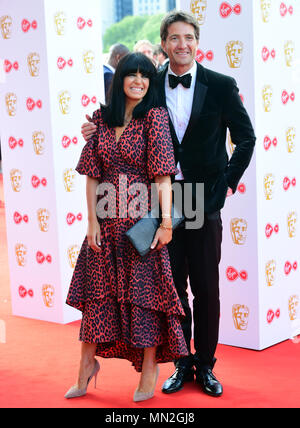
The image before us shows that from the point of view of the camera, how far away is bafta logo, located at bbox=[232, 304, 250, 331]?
324 cm

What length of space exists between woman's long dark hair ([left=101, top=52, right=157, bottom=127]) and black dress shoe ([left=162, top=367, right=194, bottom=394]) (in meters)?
1.08

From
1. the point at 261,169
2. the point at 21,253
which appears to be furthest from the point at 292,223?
the point at 21,253

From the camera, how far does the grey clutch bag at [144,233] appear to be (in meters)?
2.46

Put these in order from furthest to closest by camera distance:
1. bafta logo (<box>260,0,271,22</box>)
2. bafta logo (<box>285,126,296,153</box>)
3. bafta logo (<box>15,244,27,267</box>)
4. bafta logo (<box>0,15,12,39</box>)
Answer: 1. bafta logo (<box>15,244,27,267</box>)
2. bafta logo (<box>0,15,12,39</box>)
3. bafta logo (<box>285,126,296,153</box>)
4. bafta logo (<box>260,0,271,22</box>)

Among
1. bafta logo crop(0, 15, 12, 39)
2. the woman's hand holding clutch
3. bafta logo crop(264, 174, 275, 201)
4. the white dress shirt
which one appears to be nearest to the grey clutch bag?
the woman's hand holding clutch

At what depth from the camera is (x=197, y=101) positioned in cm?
260

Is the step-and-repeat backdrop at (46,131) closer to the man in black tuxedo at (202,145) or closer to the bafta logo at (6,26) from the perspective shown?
the bafta logo at (6,26)

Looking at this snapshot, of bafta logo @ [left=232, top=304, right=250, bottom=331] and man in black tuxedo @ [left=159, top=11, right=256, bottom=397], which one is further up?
man in black tuxedo @ [left=159, top=11, right=256, bottom=397]

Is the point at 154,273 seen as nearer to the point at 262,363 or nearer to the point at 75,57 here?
the point at 262,363

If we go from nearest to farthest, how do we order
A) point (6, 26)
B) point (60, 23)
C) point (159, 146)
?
point (159, 146) → point (60, 23) → point (6, 26)

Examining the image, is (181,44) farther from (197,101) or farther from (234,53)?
(234,53)

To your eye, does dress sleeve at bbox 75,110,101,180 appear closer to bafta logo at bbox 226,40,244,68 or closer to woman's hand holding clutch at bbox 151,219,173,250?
woman's hand holding clutch at bbox 151,219,173,250

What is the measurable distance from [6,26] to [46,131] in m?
0.70

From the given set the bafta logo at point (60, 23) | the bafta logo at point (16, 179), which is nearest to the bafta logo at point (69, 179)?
the bafta logo at point (16, 179)
